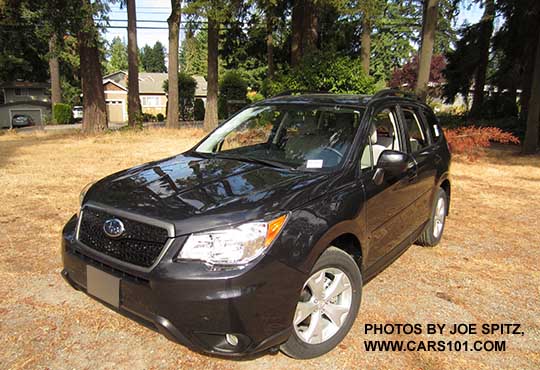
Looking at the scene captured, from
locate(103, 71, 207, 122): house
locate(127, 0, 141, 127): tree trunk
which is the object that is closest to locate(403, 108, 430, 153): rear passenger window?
locate(127, 0, 141, 127): tree trunk

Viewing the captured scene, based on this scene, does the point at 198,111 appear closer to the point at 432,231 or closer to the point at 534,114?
the point at 534,114

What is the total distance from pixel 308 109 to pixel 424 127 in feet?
5.03

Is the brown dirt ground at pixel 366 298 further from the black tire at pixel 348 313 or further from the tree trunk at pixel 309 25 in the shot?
the tree trunk at pixel 309 25

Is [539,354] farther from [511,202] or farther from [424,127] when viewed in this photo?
[511,202]

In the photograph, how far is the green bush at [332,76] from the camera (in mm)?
11250

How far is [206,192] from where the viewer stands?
2588mm

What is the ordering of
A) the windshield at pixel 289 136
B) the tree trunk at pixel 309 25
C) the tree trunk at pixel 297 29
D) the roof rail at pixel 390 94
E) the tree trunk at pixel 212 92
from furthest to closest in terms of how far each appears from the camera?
the tree trunk at pixel 212 92 → the tree trunk at pixel 297 29 → the tree trunk at pixel 309 25 → the roof rail at pixel 390 94 → the windshield at pixel 289 136

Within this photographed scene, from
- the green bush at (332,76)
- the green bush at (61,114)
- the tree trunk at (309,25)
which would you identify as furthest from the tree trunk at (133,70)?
the green bush at (61,114)

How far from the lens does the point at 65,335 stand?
2947mm

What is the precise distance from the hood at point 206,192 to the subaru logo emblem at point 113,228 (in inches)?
4.0

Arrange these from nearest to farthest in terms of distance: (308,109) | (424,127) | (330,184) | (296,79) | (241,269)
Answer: (241,269) → (330,184) → (308,109) → (424,127) → (296,79)

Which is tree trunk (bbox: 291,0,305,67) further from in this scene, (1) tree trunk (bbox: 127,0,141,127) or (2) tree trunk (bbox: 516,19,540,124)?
(2) tree trunk (bbox: 516,19,540,124)

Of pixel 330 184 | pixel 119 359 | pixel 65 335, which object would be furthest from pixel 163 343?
pixel 330 184

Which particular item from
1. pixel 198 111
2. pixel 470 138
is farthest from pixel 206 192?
pixel 198 111
